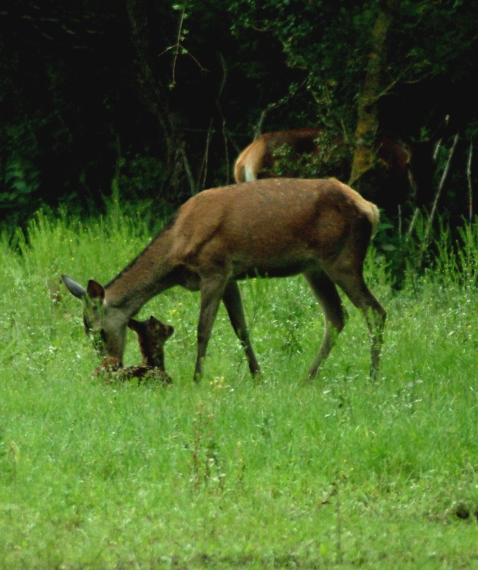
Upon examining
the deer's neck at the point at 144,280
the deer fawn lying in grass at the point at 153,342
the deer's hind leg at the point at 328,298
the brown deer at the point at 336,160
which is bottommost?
the brown deer at the point at 336,160

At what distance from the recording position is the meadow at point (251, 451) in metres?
5.17

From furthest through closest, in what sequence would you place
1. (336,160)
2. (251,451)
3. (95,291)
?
(336,160), (95,291), (251,451)

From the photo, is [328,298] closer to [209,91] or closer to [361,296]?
[361,296]

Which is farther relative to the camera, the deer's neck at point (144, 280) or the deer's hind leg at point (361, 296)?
the deer's neck at point (144, 280)

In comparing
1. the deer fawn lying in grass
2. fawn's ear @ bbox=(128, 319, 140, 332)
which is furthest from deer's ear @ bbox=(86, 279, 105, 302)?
the deer fawn lying in grass

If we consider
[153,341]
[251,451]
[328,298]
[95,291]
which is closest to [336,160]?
[328,298]

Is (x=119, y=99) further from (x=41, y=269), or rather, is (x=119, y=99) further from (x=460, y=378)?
(x=460, y=378)

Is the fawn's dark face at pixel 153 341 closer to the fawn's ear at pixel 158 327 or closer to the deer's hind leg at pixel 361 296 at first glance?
the fawn's ear at pixel 158 327

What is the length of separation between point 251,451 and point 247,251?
290 cm

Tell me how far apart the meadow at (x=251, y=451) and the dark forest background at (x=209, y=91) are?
3219 millimetres

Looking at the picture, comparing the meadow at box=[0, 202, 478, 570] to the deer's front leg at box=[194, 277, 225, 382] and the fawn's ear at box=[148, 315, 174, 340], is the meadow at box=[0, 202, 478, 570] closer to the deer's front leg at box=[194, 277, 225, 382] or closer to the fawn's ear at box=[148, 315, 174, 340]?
the deer's front leg at box=[194, 277, 225, 382]

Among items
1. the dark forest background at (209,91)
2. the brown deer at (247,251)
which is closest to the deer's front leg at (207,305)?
the brown deer at (247,251)

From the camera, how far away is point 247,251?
30.2 ft

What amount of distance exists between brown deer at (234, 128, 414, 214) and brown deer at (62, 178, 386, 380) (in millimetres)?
3979
